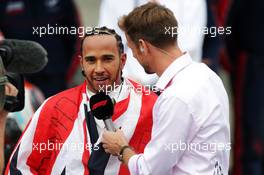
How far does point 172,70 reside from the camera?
612cm

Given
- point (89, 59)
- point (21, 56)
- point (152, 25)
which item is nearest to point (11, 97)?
point (21, 56)

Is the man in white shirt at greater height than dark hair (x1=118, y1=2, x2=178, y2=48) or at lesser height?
lesser

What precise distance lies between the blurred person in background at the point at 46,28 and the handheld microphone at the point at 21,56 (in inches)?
131

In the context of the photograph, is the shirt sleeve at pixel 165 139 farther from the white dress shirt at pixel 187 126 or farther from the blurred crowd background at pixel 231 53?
the blurred crowd background at pixel 231 53

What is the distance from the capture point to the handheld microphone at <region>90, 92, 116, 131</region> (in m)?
6.15

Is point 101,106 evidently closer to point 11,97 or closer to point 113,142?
point 113,142

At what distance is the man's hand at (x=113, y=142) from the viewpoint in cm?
613

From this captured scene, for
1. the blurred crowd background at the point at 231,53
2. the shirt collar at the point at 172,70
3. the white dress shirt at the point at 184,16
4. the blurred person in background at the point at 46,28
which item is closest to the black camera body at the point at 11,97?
the shirt collar at the point at 172,70

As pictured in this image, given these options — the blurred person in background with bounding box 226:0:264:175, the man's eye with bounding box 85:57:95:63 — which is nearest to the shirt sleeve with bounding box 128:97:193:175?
the man's eye with bounding box 85:57:95:63

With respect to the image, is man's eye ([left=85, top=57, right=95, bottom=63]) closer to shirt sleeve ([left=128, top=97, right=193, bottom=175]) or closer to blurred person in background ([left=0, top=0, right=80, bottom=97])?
shirt sleeve ([left=128, top=97, right=193, bottom=175])

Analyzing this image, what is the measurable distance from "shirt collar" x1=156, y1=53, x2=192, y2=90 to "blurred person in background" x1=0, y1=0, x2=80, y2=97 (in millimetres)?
3836

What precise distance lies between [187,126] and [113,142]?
43cm

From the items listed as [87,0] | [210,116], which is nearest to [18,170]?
[210,116]

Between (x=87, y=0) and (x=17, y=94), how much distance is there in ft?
15.8
